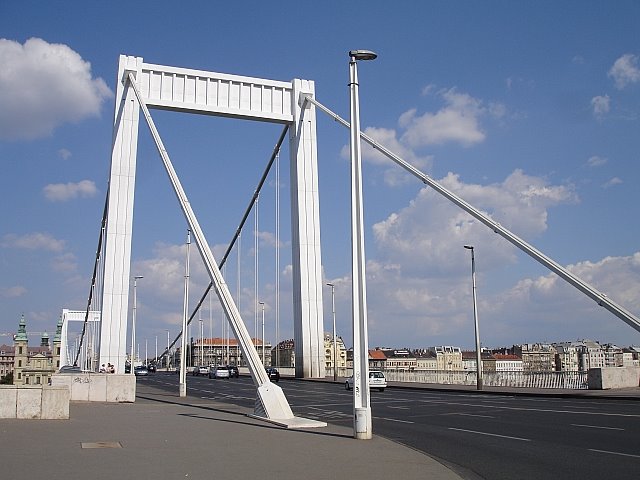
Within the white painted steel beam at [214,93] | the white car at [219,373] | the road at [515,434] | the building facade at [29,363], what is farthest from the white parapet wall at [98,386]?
the white car at [219,373]

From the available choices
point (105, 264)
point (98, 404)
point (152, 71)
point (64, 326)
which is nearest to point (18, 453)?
point (98, 404)

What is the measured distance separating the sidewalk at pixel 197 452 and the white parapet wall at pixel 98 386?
370 inches

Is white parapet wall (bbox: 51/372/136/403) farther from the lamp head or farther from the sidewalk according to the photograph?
the lamp head

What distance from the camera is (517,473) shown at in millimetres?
10492

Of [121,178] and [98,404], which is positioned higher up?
[121,178]

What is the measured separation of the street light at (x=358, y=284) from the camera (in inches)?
572

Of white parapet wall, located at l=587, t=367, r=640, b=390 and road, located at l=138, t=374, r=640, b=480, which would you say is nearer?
road, located at l=138, t=374, r=640, b=480

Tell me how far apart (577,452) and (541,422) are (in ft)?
21.0

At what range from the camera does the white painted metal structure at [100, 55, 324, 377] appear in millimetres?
37406

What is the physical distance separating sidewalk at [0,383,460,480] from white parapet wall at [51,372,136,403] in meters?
9.40

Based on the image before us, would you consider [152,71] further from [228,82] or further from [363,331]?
[363,331]

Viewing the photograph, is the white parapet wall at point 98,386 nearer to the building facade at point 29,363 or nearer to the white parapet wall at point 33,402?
the building facade at point 29,363

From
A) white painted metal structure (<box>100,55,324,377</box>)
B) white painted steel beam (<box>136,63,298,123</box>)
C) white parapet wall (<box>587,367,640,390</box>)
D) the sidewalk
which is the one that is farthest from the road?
white painted steel beam (<box>136,63,298,123</box>)

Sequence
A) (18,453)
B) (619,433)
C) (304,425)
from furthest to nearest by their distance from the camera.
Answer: (304,425)
(619,433)
(18,453)
